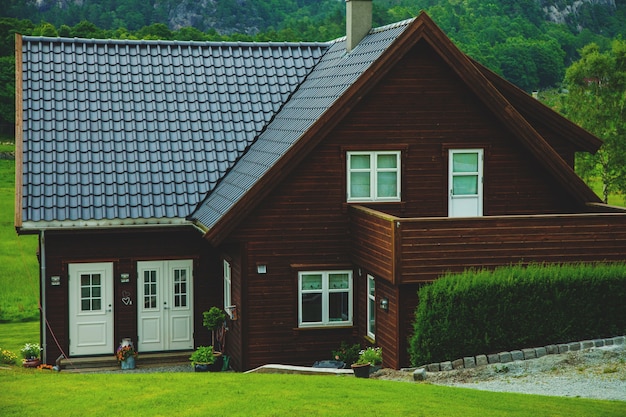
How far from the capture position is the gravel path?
16828mm

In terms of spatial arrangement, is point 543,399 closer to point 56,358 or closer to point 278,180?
point 278,180

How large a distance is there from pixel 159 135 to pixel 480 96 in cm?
862

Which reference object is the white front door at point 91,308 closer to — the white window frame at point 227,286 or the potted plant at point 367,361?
the white window frame at point 227,286

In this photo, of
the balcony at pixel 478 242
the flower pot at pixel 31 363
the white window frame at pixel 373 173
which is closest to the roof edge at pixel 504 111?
the balcony at pixel 478 242

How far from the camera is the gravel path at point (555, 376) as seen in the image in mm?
16828

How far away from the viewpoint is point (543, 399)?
15.8m

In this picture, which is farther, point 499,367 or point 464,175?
point 464,175

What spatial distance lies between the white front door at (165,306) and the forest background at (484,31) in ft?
97.7

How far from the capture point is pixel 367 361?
19.8 m

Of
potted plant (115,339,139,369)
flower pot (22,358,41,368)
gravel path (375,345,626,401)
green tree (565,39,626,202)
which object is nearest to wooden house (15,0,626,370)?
flower pot (22,358,41,368)

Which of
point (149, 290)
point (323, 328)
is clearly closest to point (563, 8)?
point (149, 290)

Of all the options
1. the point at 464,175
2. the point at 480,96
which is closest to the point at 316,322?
the point at 464,175

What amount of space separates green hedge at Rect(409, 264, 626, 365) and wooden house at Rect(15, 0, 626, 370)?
2.04 ft

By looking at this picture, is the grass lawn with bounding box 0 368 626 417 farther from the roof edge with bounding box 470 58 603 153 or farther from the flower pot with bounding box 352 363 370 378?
the roof edge with bounding box 470 58 603 153
